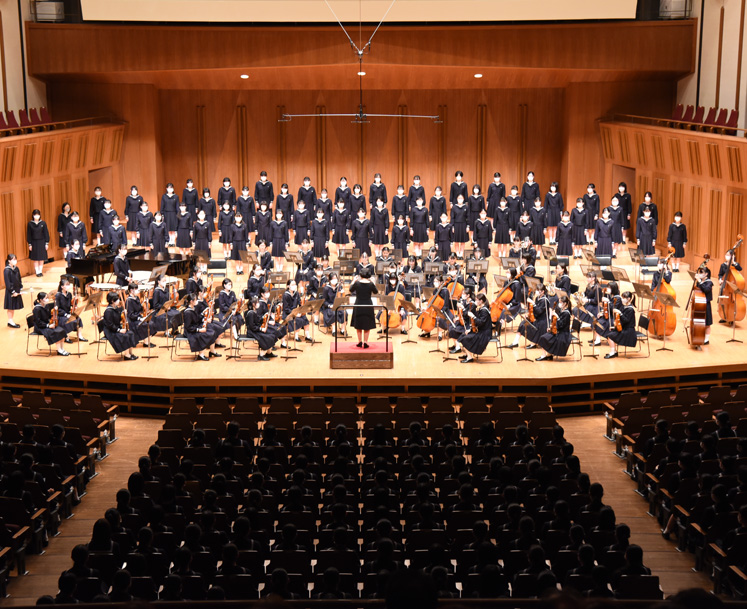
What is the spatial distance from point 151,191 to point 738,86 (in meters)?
13.1

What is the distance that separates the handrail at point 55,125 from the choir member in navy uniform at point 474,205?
828 centimetres

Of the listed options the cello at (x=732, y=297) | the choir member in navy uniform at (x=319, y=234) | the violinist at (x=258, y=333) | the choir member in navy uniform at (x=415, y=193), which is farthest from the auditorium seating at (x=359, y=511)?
the choir member in navy uniform at (x=415, y=193)

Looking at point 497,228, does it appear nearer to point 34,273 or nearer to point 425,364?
point 425,364

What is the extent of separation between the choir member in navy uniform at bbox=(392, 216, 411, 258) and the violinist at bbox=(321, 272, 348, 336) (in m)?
3.84

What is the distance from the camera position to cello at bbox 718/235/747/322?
13.8m

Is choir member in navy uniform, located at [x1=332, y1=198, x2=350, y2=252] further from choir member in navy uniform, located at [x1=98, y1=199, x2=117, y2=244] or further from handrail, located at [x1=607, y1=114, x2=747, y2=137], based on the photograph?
handrail, located at [x1=607, y1=114, x2=747, y2=137]

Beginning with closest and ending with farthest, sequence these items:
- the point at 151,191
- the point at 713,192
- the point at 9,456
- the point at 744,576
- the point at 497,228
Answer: the point at 744,576, the point at 9,456, the point at 713,192, the point at 497,228, the point at 151,191

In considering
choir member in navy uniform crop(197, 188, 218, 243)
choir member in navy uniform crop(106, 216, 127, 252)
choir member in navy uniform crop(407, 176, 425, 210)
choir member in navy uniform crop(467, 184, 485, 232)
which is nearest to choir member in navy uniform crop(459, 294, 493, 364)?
choir member in navy uniform crop(467, 184, 485, 232)

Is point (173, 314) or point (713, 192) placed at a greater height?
point (713, 192)

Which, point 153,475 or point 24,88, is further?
point 24,88

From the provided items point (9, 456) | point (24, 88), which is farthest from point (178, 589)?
point (24, 88)

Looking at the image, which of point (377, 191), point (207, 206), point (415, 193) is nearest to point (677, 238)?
point (415, 193)

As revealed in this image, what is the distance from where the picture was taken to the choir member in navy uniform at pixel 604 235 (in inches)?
698

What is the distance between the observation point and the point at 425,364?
41.6 ft
